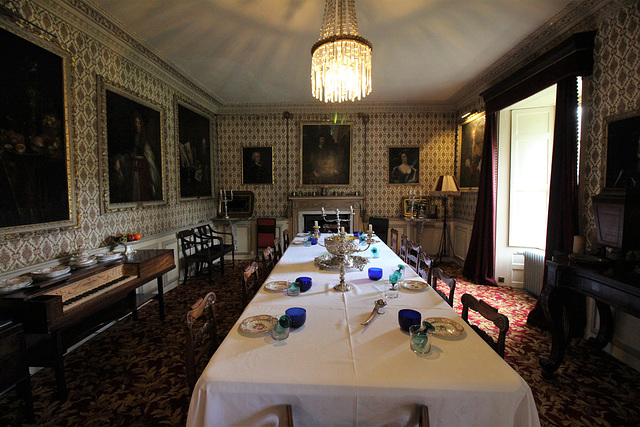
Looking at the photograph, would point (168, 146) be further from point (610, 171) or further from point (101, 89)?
point (610, 171)

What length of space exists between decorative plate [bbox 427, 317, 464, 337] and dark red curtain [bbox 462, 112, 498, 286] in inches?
150

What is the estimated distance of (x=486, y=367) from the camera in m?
1.29

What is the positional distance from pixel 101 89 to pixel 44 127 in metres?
0.95

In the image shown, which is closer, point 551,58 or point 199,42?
point 551,58

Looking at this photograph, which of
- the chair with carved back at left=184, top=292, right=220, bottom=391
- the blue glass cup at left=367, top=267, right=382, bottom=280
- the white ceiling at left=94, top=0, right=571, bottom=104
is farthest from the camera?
the white ceiling at left=94, top=0, right=571, bottom=104

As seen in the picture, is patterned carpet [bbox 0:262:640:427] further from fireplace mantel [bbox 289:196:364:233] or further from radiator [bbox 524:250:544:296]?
fireplace mantel [bbox 289:196:364:233]

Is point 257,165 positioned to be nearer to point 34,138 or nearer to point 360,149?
point 360,149

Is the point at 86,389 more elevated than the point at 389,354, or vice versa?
the point at 389,354

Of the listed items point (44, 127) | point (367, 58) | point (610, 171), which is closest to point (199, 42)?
point (44, 127)

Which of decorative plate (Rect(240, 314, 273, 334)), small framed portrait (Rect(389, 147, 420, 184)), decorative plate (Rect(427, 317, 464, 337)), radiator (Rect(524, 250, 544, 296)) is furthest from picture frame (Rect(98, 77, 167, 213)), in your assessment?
radiator (Rect(524, 250, 544, 296))

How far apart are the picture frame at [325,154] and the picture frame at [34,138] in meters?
4.40

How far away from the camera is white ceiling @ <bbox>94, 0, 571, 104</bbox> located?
10.5 feet

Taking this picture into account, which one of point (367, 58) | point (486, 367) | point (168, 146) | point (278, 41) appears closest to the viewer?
point (486, 367)

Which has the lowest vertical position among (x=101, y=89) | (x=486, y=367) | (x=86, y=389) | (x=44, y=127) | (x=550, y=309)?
(x=86, y=389)
